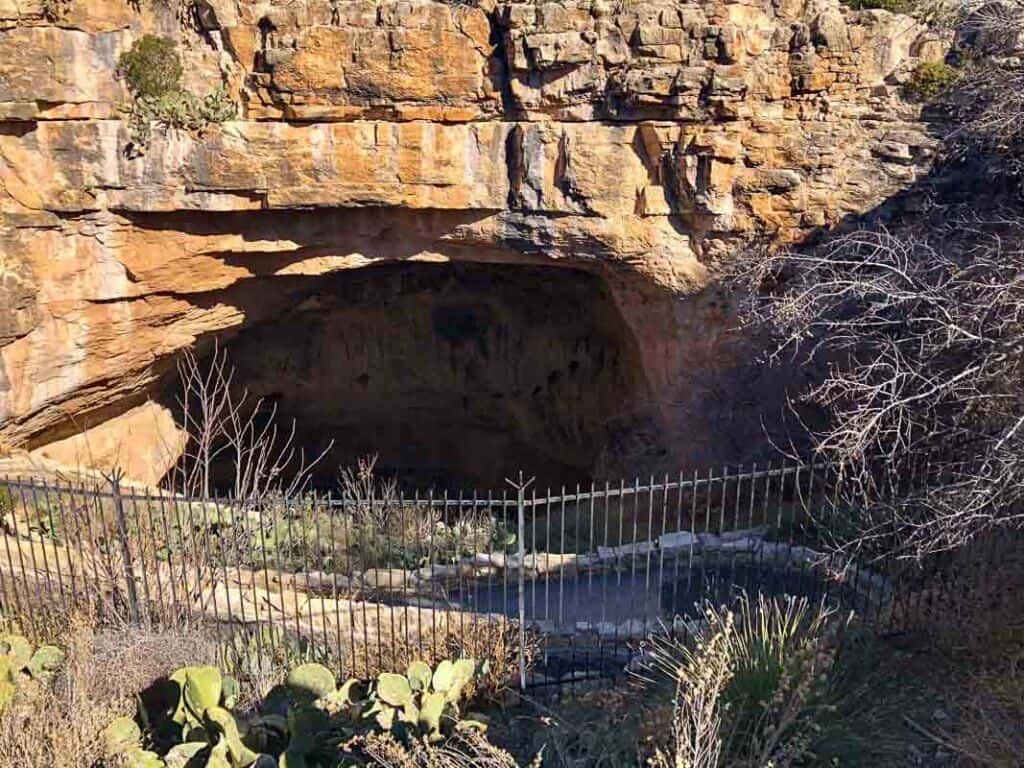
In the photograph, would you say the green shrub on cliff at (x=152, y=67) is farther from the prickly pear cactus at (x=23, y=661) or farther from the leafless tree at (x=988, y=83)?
the leafless tree at (x=988, y=83)

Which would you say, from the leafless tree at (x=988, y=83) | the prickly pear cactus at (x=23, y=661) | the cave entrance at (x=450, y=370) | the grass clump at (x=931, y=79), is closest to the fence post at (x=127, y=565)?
the prickly pear cactus at (x=23, y=661)

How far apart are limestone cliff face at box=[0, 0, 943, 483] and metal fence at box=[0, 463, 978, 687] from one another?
120 inches

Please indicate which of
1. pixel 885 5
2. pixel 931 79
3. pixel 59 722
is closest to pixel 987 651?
pixel 59 722

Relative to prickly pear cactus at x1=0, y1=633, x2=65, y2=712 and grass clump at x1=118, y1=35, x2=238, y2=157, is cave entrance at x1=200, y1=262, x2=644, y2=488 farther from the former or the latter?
prickly pear cactus at x1=0, y1=633, x2=65, y2=712

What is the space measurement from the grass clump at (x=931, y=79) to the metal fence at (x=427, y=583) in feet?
15.5

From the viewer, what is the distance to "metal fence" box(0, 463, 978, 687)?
6.88m

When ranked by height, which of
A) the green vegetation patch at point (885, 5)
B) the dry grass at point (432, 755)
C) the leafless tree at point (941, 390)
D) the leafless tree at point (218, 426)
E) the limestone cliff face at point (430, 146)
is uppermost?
the green vegetation patch at point (885, 5)

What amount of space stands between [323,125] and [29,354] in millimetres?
4442

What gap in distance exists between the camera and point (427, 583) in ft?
27.0

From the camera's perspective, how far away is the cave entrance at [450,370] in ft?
46.5

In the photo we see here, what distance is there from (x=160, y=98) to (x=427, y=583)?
6086 mm

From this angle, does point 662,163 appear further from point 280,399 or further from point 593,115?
point 280,399

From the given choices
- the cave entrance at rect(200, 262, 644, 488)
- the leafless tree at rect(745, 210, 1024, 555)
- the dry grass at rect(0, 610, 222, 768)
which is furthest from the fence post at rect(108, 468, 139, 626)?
the cave entrance at rect(200, 262, 644, 488)

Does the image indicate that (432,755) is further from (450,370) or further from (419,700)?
(450,370)
